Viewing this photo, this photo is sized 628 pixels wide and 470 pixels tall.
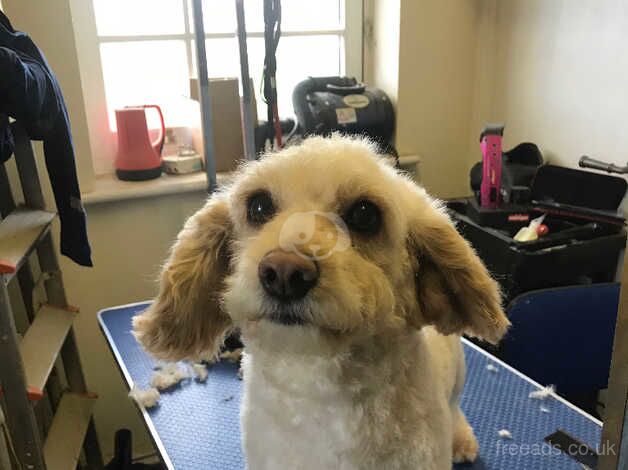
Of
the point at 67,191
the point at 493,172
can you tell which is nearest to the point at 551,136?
the point at 493,172

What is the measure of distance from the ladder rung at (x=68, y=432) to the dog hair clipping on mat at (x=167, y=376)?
313 millimetres

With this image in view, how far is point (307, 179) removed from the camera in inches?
28.3

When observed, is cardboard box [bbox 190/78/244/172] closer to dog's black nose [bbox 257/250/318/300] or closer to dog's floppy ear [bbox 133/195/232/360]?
dog's floppy ear [bbox 133/195/232/360]

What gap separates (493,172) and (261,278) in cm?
131

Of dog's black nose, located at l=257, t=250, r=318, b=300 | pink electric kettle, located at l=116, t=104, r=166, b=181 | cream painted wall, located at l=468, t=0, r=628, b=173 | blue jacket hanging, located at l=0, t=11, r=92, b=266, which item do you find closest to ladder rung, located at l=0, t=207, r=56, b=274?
blue jacket hanging, located at l=0, t=11, r=92, b=266

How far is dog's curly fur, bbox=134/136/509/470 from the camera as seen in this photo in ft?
2.21

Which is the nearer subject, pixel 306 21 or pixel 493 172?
pixel 493 172

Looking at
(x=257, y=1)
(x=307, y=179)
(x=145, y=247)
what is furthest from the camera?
(x=257, y=1)

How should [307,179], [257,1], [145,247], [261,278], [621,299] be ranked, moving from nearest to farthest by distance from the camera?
[621,299], [261,278], [307,179], [145,247], [257,1]

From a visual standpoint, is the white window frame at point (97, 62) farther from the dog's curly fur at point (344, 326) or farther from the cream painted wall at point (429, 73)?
the dog's curly fur at point (344, 326)

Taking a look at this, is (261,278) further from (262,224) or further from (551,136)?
(551,136)

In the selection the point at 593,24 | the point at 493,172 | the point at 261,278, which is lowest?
the point at 493,172

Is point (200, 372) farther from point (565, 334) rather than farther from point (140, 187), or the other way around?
point (565, 334)

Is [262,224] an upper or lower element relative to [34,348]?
upper
